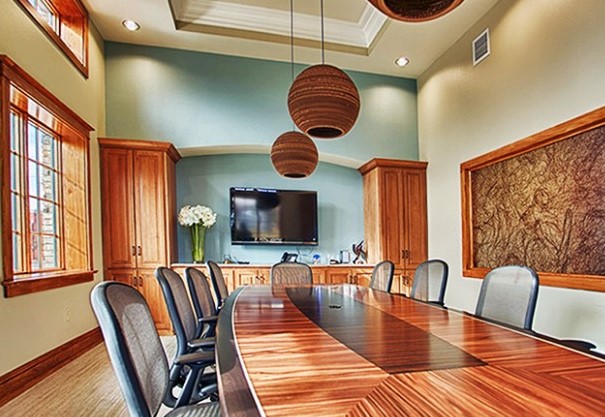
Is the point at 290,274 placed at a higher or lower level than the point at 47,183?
lower

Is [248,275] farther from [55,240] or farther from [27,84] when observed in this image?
[27,84]

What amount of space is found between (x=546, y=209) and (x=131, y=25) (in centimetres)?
509

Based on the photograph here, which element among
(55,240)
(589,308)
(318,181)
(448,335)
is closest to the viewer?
(448,335)

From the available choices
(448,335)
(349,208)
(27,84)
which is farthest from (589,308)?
(27,84)

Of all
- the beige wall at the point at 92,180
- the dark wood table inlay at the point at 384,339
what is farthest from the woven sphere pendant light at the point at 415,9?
the beige wall at the point at 92,180

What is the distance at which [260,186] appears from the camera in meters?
5.43

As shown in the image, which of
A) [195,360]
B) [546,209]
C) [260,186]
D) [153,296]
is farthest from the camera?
[260,186]

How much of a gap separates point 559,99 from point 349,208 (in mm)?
3137

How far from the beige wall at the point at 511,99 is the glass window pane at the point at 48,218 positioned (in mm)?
4866

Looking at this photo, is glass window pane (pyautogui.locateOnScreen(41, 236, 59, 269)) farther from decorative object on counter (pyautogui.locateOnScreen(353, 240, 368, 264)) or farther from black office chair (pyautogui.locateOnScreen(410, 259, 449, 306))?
decorative object on counter (pyautogui.locateOnScreen(353, 240, 368, 264))

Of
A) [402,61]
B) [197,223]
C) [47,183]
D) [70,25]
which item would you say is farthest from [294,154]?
[70,25]

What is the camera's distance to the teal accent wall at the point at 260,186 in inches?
205

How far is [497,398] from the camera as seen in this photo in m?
0.87

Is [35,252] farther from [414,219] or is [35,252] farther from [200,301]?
[414,219]
